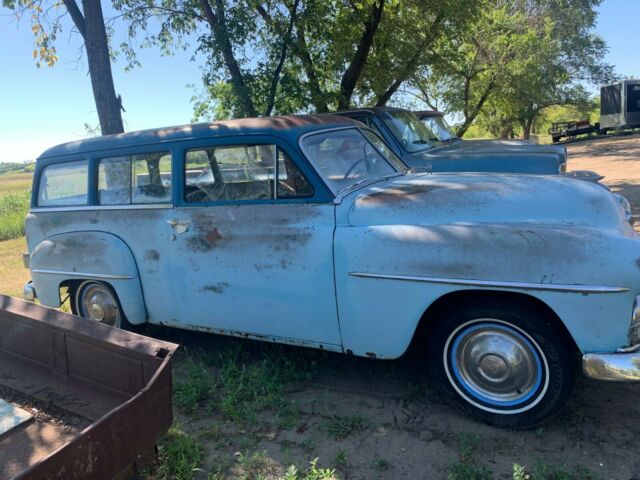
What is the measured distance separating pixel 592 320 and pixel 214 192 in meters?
2.53

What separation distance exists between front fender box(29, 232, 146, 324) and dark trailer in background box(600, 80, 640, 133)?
100.0 ft

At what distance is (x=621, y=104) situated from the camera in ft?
91.0

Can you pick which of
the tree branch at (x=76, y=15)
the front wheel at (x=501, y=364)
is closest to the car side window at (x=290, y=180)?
the front wheel at (x=501, y=364)

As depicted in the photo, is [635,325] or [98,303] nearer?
[635,325]

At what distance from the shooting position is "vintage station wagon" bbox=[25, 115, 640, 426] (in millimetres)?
2586

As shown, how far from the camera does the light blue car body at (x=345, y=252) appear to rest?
2545mm

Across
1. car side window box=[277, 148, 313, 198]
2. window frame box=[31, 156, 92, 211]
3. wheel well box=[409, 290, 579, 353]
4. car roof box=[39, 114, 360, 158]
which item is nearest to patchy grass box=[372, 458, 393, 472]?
wheel well box=[409, 290, 579, 353]

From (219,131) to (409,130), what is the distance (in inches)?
151

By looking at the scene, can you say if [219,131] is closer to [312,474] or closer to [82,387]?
[82,387]

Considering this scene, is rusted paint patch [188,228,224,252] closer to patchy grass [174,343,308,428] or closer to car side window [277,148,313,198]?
car side window [277,148,313,198]

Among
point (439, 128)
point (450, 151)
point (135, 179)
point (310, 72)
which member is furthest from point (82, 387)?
point (310, 72)

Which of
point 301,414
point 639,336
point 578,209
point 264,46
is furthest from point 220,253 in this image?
point 264,46

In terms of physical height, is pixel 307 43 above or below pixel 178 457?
above

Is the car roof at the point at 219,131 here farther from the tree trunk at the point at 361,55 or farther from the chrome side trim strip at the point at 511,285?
the tree trunk at the point at 361,55
